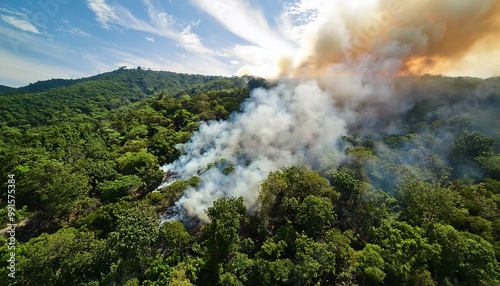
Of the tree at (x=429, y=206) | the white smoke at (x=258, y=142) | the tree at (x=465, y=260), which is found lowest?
the tree at (x=465, y=260)

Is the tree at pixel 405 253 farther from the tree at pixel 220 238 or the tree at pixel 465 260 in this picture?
the tree at pixel 220 238

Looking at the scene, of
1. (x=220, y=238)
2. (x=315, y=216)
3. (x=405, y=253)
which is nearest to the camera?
(x=405, y=253)

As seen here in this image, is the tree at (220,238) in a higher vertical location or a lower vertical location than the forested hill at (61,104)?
lower

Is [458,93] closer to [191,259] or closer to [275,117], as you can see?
[275,117]


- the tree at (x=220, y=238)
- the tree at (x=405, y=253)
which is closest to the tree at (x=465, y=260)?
the tree at (x=405, y=253)

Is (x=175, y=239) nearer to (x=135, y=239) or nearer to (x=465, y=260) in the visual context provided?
(x=135, y=239)

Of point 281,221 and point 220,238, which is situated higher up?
point 220,238

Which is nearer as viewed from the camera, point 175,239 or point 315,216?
point 175,239

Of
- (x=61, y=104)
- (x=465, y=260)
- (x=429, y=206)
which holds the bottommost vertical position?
(x=465, y=260)

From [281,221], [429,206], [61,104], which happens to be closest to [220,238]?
[281,221]
